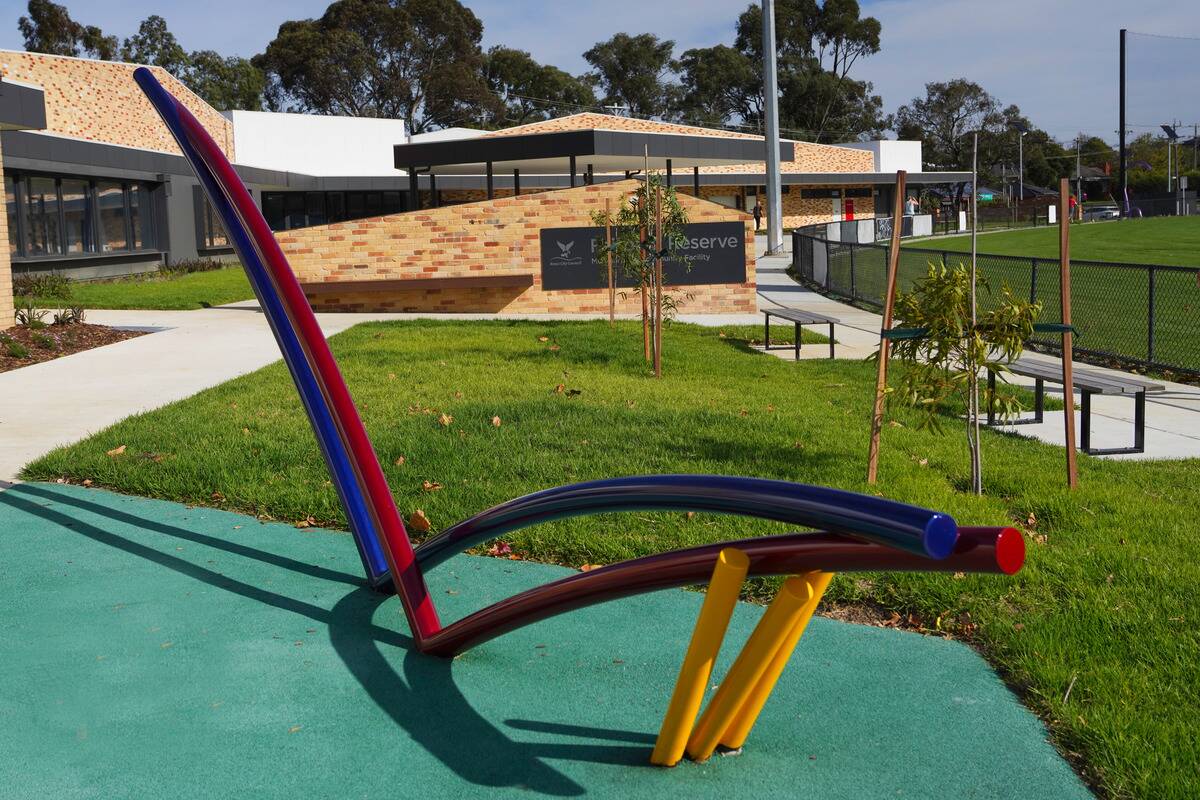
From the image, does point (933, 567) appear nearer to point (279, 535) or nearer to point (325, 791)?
point (325, 791)

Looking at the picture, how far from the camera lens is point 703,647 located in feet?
10.5

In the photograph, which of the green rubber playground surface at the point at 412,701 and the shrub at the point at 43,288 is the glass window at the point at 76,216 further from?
the green rubber playground surface at the point at 412,701

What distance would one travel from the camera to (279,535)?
6.09 m

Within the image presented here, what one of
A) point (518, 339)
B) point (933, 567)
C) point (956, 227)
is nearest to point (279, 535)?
point (933, 567)

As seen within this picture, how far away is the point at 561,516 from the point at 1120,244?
133 feet

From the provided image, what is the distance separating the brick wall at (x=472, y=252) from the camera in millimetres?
21359

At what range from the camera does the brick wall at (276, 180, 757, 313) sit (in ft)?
70.1

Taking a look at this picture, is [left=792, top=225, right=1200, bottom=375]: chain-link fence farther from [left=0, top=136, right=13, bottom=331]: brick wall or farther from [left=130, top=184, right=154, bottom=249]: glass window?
[left=130, top=184, right=154, bottom=249]: glass window

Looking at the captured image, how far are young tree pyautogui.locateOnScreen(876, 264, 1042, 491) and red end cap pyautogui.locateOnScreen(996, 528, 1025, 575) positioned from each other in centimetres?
383

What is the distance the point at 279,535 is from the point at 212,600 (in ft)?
3.44

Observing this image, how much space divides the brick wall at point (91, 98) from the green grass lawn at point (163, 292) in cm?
671

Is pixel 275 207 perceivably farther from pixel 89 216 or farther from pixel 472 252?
pixel 472 252

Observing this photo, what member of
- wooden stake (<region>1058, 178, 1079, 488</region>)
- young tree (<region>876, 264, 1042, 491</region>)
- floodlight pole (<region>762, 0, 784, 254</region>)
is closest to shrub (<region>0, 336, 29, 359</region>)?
young tree (<region>876, 264, 1042, 491</region>)

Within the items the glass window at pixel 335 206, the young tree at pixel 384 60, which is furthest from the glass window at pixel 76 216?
→ the young tree at pixel 384 60
